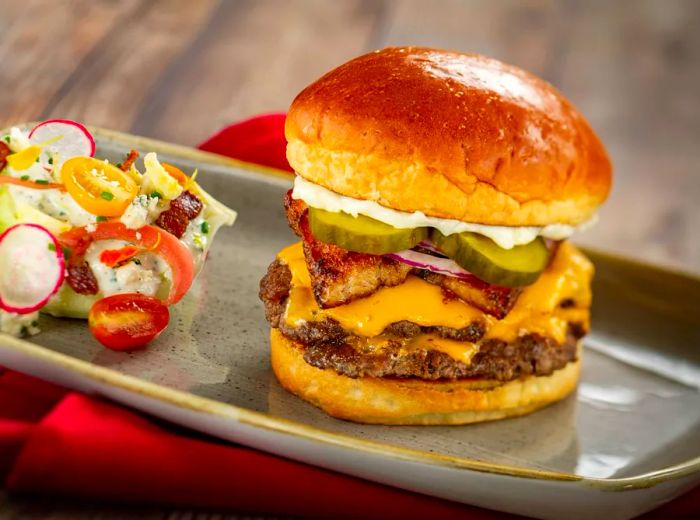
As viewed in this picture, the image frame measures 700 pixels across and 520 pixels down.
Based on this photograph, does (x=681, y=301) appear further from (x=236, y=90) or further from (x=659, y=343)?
(x=236, y=90)

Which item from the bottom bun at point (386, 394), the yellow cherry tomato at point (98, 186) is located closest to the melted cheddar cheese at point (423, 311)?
the bottom bun at point (386, 394)

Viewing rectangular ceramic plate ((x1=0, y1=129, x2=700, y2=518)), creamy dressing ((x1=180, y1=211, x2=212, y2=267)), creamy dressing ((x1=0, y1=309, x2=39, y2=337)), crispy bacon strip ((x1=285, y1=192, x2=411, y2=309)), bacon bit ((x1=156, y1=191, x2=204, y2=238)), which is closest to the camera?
rectangular ceramic plate ((x1=0, y1=129, x2=700, y2=518))

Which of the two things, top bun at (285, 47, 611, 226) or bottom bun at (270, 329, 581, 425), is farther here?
bottom bun at (270, 329, 581, 425)

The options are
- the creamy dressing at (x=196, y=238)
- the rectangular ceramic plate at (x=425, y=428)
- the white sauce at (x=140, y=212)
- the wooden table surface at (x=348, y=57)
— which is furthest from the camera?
the wooden table surface at (x=348, y=57)

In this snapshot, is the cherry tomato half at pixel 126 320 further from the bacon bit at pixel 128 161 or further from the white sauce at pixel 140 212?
the bacon bit at pixel 128 161

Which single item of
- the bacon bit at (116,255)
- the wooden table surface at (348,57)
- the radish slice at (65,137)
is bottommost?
the wooden table surface at (348,57)

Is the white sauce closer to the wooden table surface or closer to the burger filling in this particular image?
the burger filling

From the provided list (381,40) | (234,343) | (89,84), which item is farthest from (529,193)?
(381,40)

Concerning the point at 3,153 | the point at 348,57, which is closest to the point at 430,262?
the point at 3,153

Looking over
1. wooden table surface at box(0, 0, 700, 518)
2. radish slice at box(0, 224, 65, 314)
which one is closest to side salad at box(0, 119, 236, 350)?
radish slice at box(0, 224, 65, 314)
